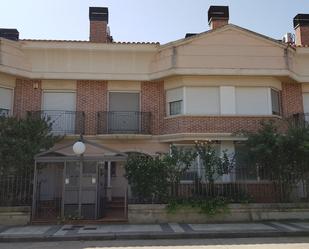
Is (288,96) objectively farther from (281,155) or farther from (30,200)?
(30,200)

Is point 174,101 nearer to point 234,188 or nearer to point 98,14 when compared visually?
point 234,188

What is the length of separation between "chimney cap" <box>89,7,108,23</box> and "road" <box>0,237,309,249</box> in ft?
41.1

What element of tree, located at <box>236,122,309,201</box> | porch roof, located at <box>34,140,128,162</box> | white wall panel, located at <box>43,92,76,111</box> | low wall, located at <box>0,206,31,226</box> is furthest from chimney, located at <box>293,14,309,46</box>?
low wall, located at <box>0,206,31,226</box>

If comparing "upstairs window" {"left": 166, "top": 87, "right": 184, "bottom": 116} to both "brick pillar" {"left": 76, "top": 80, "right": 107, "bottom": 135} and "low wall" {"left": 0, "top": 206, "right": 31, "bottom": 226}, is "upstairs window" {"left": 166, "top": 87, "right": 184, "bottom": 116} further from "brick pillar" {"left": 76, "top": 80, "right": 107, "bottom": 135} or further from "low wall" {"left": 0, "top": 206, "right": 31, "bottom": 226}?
"low wall" {"left": 0, "top": 206, "right": 31, "bottom": 226}

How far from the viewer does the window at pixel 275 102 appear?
59.9 ft

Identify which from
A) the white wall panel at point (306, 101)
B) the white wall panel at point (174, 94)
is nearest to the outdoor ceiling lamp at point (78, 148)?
the white wall panel at point (174, 94)

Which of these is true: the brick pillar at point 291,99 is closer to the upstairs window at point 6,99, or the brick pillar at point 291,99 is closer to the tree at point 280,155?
the tree at point 280,155

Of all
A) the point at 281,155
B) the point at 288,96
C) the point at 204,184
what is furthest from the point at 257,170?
the point at 288,96

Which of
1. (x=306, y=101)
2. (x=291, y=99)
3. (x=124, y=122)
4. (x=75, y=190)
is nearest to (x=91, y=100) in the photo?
(x=124, y=122)

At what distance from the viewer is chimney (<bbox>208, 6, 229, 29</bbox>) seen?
20016 millimetres

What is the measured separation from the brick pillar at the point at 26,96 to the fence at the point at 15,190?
496 cm

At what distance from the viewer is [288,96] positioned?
18.7m

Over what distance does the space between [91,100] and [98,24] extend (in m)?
4.22

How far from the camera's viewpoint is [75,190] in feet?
44.6
